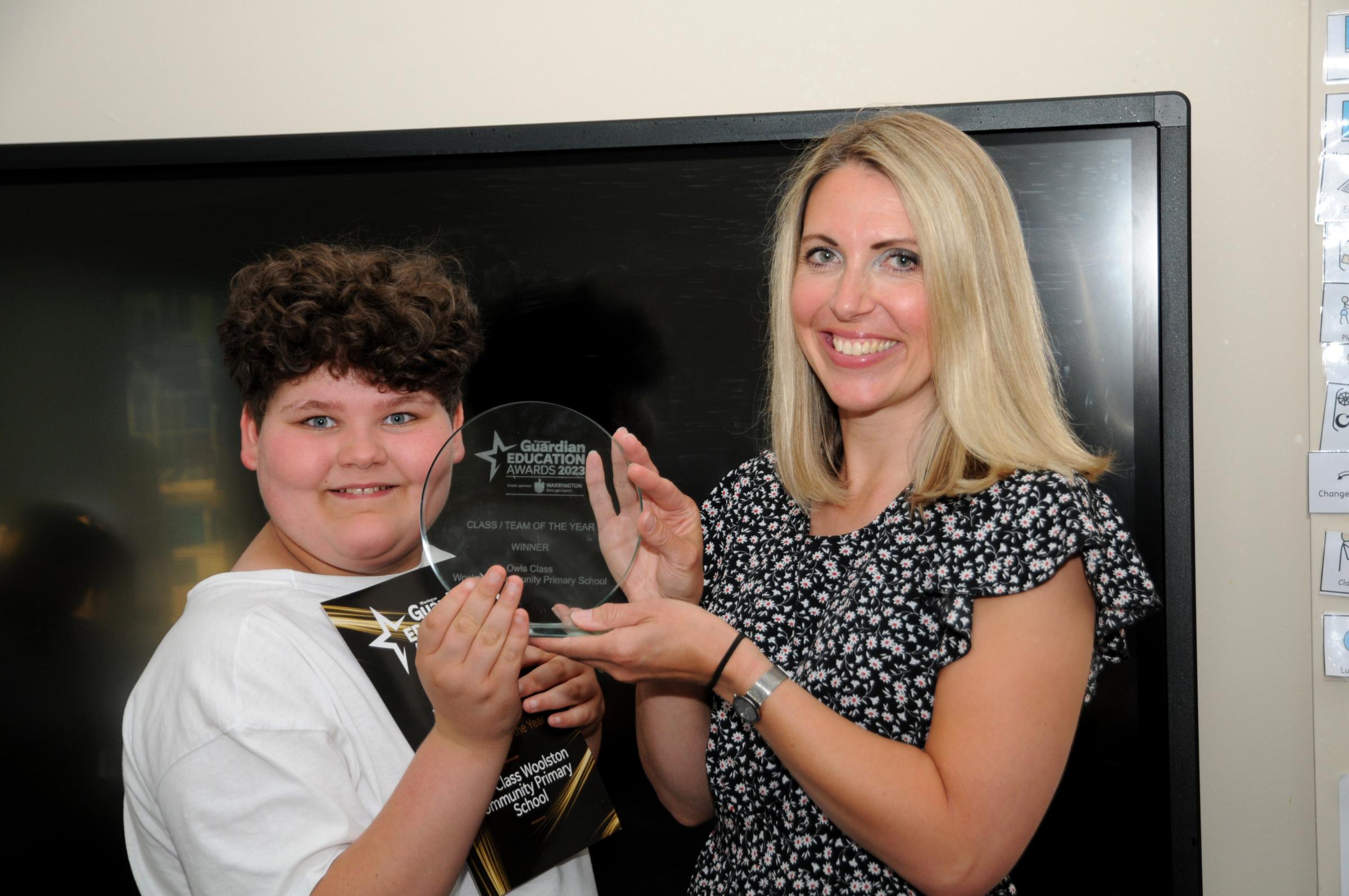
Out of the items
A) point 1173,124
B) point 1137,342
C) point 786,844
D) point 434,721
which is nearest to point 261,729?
point 434,721

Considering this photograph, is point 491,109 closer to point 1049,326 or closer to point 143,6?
point 143,6

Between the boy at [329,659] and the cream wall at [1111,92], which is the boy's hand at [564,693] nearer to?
the boy at [329,659]

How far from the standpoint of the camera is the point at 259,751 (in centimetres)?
117

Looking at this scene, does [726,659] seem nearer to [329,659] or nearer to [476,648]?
[476,648]

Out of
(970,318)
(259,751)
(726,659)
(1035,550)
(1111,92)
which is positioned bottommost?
(259,751)

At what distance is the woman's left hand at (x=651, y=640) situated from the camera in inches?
42.4

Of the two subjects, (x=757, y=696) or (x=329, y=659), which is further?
(x=329, y=659)

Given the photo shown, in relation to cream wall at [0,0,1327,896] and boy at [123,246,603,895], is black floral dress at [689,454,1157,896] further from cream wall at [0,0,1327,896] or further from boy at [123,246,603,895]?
cream wall at [0,0,1327,896]

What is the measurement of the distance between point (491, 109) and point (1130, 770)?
4.83 feet

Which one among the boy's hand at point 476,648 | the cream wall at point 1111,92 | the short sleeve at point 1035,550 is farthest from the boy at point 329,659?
the short sleeve at point 1035,550

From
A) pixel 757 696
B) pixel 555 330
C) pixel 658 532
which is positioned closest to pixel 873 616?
pixel 757 696

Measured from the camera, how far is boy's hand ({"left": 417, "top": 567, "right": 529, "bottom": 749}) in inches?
42.2

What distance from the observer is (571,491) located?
121cm

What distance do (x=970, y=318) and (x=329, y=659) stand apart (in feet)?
3.13
